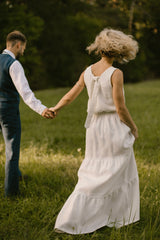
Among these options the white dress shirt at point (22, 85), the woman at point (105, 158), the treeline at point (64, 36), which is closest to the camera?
the woman at point (105, 158)

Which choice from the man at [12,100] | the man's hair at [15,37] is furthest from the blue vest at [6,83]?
the man's hair at [15,37]

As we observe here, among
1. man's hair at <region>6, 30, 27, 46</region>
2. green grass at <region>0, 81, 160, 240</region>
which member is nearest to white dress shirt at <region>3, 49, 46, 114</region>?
man's hair at <region>6, 30, 27, 46</region>

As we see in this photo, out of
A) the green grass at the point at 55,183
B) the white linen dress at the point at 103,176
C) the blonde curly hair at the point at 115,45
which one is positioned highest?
the blonde curly hair at the point at 115,45

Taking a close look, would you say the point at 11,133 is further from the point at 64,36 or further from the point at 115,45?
the point at 64,36

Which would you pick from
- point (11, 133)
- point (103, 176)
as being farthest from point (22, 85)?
point (103, 176)

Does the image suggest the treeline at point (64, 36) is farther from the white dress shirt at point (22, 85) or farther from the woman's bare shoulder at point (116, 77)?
the woman's bare shoulder at point (116, 77)

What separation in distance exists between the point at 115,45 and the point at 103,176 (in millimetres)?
1199

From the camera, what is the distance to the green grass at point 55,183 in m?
3.11

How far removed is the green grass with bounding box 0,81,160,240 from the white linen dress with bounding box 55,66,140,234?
13 cm

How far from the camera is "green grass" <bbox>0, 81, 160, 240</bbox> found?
3.11 meters

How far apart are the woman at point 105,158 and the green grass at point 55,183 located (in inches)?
5.9

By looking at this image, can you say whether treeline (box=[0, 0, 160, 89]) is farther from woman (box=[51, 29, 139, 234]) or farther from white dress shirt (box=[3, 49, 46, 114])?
woman (box=[51, 29, 139, 234])

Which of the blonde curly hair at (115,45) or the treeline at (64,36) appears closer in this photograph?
the blonde curly hair at (115,45)

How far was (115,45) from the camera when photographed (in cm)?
290
